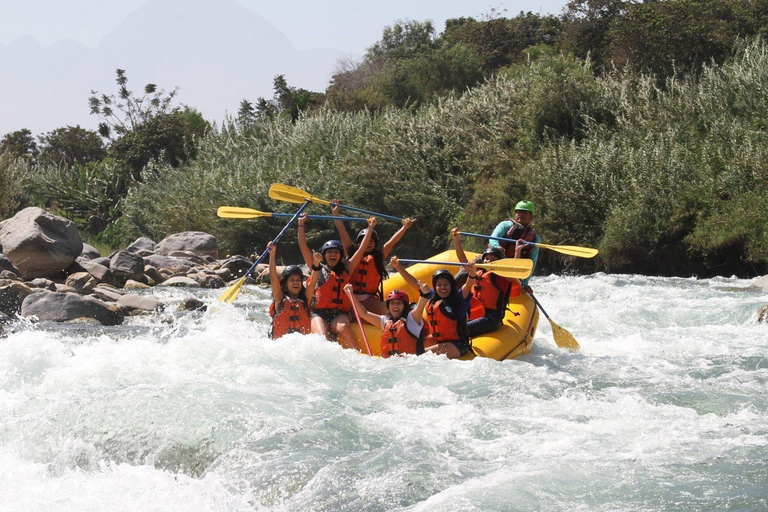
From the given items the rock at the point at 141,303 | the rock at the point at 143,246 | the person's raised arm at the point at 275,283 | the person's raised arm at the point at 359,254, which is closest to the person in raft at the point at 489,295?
the person's raised arm at the point at 359,254

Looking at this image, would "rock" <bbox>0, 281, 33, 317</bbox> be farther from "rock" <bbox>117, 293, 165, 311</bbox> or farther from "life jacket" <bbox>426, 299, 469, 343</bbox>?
"life jacket" <bbox>426, 299, 469, 343</bbox>

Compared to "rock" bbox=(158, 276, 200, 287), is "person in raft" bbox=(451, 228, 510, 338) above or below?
above

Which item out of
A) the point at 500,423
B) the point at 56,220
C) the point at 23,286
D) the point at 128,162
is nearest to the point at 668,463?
the point at 500,423

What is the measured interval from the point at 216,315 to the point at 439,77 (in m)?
21.1

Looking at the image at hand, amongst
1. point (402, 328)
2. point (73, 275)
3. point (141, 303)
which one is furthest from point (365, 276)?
point (73, 275)

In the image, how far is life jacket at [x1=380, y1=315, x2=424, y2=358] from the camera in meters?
6.30

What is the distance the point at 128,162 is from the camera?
1042 inches

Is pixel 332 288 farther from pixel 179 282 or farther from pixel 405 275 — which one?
pixel 179 282

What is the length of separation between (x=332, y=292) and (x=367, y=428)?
7.09ft

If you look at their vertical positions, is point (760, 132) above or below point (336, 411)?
above

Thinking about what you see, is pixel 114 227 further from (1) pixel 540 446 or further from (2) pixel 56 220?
(1) pixel 540 446

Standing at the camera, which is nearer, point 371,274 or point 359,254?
point 359,254

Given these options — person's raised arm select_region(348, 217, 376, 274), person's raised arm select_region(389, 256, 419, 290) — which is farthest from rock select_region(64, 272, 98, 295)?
person's raised arm select_region(389, 256, 419, 290)

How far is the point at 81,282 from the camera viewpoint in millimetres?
11203
